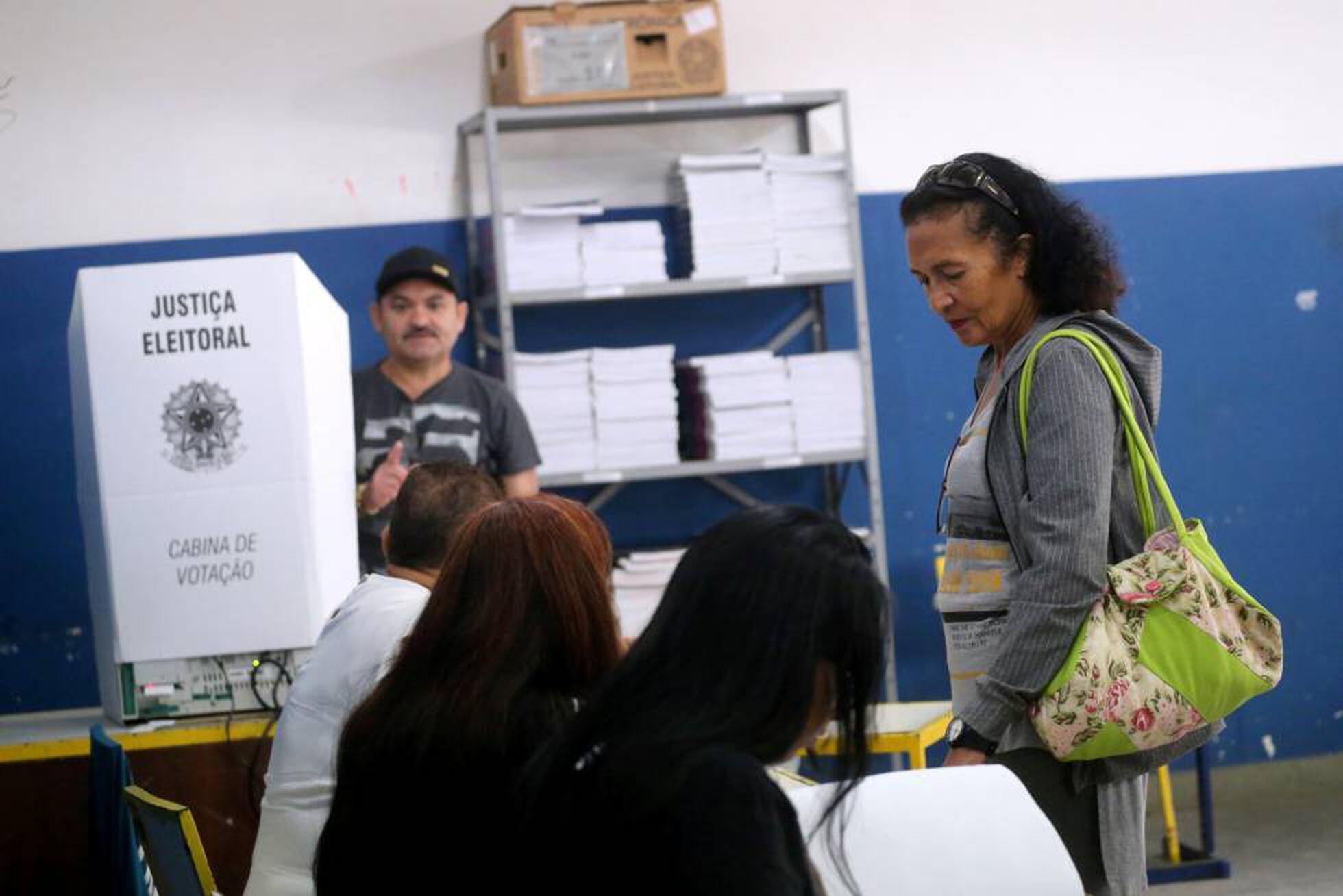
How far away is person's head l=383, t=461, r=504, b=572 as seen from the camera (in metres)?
2.38

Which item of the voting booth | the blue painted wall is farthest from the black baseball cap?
the voting booth

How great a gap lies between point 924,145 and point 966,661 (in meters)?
3.30

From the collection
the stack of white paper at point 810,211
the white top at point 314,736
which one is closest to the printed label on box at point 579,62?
the stack of white paper at point 810,211

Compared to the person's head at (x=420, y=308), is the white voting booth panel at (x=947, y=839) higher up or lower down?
lower down

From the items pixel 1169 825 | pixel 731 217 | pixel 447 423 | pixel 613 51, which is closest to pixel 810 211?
pixel 731 217

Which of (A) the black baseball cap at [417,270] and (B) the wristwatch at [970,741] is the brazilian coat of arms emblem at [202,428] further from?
(B) the wristwatch at [970,741]

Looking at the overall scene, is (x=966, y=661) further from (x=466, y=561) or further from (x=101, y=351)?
(x=101, y=351)

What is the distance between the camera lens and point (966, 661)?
6.34 ft

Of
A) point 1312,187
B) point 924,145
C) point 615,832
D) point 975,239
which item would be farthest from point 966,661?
point 1312,187

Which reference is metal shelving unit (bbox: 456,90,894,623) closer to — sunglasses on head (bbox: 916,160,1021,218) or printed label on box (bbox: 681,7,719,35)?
printed label on box (bbox: 681,7,719,35)

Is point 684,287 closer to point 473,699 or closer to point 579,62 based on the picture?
point 579,62

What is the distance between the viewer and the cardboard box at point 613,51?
14.6 feet

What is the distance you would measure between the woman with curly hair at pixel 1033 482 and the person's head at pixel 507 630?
48cm

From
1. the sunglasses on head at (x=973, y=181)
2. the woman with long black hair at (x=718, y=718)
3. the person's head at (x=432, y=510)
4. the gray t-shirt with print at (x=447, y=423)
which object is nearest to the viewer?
the woman with long black hair at (x=718, y=718)
